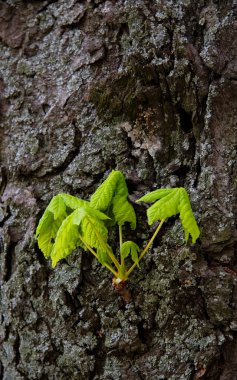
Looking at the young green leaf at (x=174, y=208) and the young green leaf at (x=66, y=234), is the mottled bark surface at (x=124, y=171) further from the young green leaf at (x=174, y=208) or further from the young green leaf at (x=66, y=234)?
the young green leaf at (x=66, y=234)

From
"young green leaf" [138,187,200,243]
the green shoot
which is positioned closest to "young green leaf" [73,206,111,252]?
the green shoot

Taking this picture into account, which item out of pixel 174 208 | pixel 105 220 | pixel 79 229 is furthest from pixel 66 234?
pixel 174 208

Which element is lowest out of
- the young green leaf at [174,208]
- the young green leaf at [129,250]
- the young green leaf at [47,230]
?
the young green leaf at [129,250]

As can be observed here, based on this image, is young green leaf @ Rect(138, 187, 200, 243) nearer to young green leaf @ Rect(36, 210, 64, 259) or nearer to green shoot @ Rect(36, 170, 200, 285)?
green shoot @ Rect(36, 170, 200, 285)

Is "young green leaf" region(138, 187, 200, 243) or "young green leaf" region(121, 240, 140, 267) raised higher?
"young green leaf" region(138, 187, 200, 243)

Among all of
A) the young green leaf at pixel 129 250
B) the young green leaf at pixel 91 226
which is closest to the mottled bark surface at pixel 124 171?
the young green leaf at pixel 129 250

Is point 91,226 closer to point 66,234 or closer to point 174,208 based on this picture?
point 66,234
